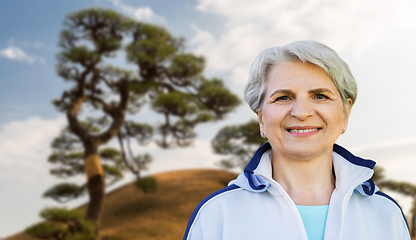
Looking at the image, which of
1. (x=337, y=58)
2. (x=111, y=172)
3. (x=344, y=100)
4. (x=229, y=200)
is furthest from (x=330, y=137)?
(x=111, y=172)

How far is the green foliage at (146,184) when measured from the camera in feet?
22.3

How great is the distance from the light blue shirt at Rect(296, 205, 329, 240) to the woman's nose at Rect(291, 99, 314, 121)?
0.94 ft

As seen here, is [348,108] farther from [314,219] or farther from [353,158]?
[314,219]

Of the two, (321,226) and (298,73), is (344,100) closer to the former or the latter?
(298,73)

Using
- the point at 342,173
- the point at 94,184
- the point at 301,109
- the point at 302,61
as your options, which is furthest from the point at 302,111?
the point at 94,184

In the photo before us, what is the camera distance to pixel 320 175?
1.16 m

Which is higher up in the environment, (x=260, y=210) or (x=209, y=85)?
(x=209, y=85)

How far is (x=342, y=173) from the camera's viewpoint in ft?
3.87

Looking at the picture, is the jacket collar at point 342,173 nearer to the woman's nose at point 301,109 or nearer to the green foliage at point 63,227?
the woman's nose at point 301,109

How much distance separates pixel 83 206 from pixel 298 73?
7996 millimetres

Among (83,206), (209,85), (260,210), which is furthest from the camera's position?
(83,206)

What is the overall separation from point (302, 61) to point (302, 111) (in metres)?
0.16

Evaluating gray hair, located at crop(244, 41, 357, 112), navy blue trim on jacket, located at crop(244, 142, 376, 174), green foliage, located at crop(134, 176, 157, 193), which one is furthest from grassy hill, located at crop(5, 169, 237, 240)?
gray hair, located at crop(244, 41, 357, 112)

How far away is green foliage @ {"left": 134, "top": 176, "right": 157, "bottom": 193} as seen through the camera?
679 cm
